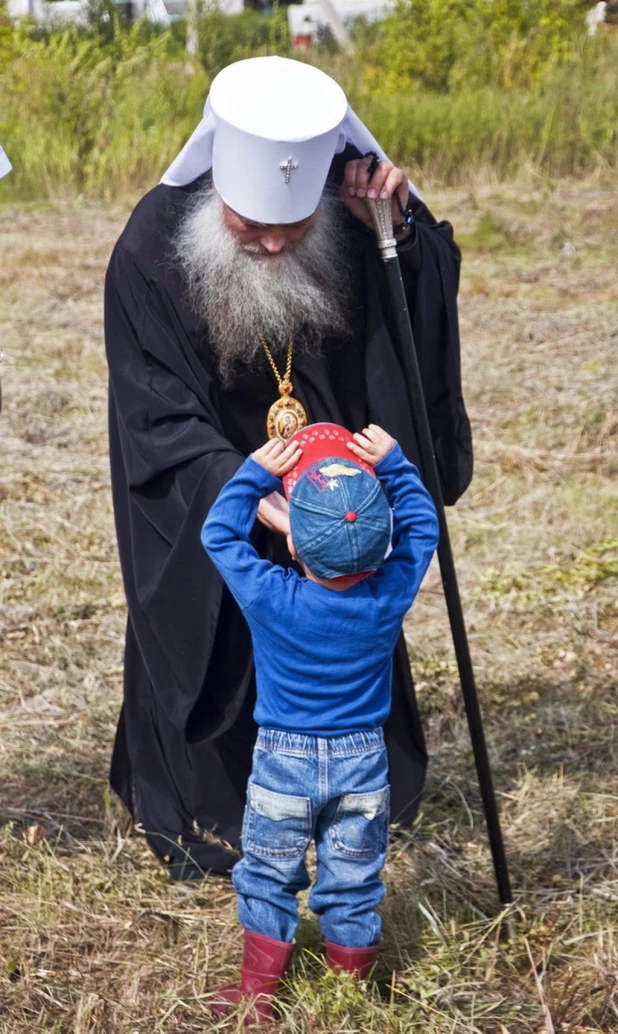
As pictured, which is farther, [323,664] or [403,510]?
[403,510]

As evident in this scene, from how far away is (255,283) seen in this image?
9.78 feet

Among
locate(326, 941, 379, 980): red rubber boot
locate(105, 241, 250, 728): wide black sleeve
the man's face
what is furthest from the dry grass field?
the man's face

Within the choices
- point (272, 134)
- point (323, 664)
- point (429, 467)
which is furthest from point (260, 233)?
point (323, 664)

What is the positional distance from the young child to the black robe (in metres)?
0.38

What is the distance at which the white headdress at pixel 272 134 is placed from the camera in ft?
9.24

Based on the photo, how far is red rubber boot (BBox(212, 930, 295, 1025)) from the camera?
8.65 ft

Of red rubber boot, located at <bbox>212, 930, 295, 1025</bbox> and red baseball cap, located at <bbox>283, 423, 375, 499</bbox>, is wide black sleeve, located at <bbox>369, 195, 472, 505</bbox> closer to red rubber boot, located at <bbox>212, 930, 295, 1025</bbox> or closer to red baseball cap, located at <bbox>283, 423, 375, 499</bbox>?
red baseball cap, located at <bbox>283, 423, 375, 499</bbox>

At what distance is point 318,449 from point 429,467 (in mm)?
481

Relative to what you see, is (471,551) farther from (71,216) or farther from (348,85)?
(348,85)

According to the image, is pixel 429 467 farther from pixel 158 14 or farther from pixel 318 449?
pixel 158 14

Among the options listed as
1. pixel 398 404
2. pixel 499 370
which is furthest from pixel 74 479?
pixel 398 404

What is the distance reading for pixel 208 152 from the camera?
3.02 m

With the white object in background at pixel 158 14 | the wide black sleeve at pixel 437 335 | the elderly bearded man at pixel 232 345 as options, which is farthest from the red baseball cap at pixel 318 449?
the white object in background at pixel 158 14

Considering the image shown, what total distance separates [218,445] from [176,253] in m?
0.52
